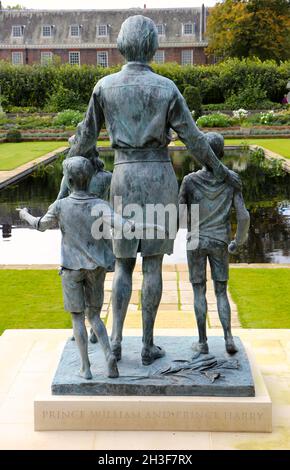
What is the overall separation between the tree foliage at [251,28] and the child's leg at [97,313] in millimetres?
47221

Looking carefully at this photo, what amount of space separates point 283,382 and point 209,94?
40.6m

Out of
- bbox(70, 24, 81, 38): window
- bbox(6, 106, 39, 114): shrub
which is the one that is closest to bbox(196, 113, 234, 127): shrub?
bbox(6, 106, 39, 114): shrub

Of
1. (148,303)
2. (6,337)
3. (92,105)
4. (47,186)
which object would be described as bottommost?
(47,186)

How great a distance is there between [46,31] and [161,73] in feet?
49.7

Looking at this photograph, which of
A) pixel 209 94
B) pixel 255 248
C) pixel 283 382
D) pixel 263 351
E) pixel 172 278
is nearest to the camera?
pixel 283 382

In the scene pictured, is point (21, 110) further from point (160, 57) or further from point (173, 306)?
point (173, 306)

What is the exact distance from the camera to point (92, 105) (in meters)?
4.90

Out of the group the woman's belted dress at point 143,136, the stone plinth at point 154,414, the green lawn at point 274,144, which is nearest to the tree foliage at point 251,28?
the green lawn at point 274,144

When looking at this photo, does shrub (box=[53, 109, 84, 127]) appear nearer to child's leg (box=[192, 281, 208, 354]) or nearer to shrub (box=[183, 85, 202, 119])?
shrub (box=[183, 85, 202, 119])

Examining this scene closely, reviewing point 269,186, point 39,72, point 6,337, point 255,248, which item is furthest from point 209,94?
point 6,337

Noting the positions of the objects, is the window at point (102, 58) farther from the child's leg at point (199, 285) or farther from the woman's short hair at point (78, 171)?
the woman's short hair at point (78, 171)

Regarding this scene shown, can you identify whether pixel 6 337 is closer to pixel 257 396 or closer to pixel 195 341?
pixel 195 341

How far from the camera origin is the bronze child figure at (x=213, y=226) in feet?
16.4

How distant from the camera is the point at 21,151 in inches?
1075
